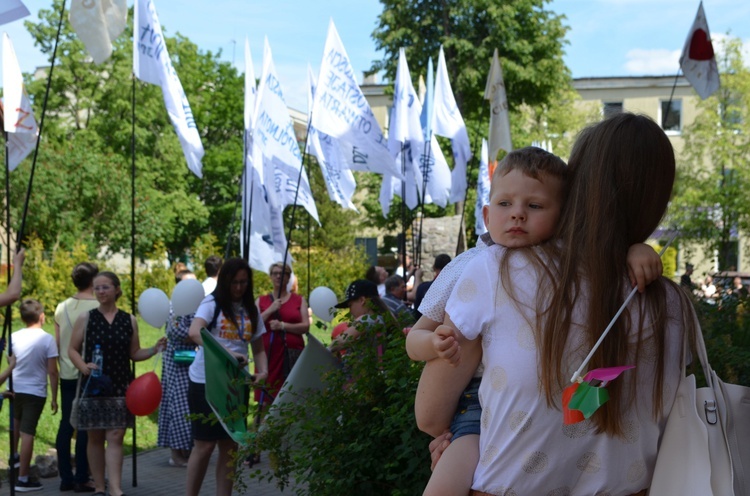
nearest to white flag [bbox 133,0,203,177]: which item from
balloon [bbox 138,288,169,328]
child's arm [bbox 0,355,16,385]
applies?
balloon [bbox 138,288,169,328]

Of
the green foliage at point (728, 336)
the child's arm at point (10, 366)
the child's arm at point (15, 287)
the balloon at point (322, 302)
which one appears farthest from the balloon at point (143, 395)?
the green foliage at point (728, 336)

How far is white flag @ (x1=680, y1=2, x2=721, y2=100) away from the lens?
42.2ft

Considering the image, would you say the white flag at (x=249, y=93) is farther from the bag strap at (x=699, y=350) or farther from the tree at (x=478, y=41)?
the tree at (x=478, y=41)

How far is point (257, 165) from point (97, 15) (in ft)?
10.7

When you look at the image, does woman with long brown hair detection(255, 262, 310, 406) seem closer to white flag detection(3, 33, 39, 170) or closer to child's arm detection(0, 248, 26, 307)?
white flag detection(3, 33, 39, 170)

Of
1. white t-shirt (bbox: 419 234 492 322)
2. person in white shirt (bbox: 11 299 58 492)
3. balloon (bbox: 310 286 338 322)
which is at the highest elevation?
white t-shirt (bbox: 419 234 492 322)

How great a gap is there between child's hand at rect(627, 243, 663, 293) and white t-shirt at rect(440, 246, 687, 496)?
59 millimetres

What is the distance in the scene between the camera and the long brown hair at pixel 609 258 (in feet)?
7.35

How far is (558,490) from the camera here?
7.49 feet

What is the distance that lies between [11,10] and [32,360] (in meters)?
3.29

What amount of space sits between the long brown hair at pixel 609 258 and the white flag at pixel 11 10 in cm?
509

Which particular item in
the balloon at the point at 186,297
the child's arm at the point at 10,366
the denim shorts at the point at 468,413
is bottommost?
the child's arm at the point at 10,366

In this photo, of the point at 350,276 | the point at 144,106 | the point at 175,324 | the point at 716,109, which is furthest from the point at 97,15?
the point at 144,106

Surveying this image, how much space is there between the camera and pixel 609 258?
231 centimetres
